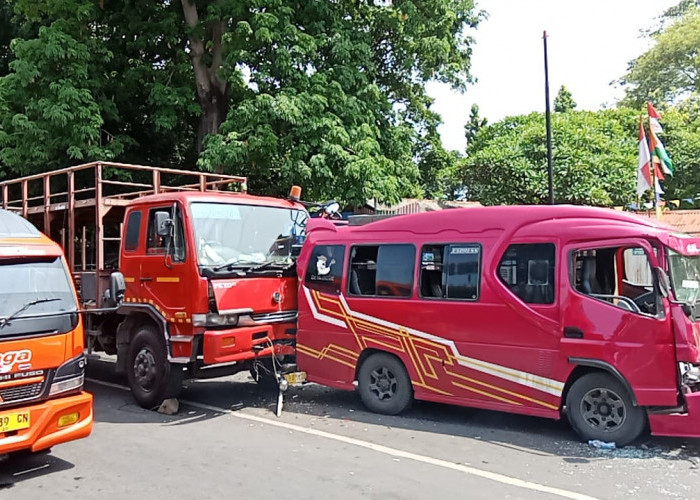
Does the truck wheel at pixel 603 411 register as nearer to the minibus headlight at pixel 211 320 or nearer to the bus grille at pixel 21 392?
the minibus headlight at pixel 211 320

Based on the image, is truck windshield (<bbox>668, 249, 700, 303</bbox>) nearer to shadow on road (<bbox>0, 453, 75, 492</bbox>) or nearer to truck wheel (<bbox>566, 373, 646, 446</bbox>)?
truck wheel (<bbox>566, 373, 646, 446</bbox>)

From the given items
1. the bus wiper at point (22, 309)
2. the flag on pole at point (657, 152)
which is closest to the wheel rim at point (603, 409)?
the bus wiper at point (22, 309)

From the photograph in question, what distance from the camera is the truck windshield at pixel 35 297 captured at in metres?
5.38

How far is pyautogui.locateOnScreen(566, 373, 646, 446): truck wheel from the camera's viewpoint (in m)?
6.20

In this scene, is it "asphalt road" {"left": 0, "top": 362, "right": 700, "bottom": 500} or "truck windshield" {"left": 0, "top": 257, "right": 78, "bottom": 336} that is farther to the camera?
"truck windshield" {"left": 0, "top": 257, "right": 78, "bottom": 336}

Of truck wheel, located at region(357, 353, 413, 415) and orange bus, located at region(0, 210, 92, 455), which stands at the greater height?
orange bus, located at region(0, 210, 92, 455)

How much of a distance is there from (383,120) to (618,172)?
769 centimetres

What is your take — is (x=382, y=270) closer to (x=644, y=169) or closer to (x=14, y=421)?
(x=14, y=421)

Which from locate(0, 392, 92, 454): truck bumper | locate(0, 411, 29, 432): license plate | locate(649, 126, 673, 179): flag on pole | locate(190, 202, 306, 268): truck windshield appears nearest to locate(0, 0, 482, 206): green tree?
locate(190, 202, 306, 268): truck windshield

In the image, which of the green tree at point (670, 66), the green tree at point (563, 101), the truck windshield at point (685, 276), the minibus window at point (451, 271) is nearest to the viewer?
the truck windshield at point (685, 276)

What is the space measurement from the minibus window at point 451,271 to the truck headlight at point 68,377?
12.3 feet

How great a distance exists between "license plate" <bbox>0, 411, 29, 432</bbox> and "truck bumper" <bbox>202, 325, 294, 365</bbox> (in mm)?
2407

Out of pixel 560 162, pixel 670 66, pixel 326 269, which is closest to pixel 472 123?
pixel 670 66

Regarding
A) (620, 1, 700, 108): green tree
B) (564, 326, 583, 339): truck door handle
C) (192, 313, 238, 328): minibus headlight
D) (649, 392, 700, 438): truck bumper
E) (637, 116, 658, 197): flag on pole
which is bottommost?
(649, 392, 700, 438): truck bumper
